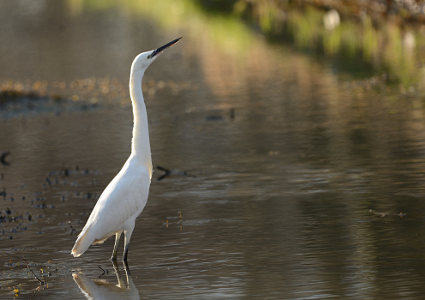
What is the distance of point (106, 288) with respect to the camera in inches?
434

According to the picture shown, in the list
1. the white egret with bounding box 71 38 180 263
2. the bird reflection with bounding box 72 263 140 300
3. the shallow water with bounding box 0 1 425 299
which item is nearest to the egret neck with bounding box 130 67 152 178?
the white egret with bounding box 71 38 180 263

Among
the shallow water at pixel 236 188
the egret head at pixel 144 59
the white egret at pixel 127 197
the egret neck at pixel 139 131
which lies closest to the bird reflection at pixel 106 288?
the shallow water at pixel 236 188

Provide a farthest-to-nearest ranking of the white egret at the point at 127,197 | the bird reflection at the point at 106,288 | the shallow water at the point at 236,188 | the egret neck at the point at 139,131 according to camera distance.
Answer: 1. the egret neck at the point at 139,131
2. the white egret at the point at 127,197
3. the shallow water at the point at 236,188
4. the bird reflection at the point at 106,288

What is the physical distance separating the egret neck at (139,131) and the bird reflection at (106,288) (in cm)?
146

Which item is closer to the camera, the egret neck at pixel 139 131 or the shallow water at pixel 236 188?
the shallow water at pixel 236 188

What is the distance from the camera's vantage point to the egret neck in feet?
40.1

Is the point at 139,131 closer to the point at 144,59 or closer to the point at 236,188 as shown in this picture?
the point at 144,59

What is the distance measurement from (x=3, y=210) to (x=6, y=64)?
28476mm

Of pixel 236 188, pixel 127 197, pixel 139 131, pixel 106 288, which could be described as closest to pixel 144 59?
pixel 139 131

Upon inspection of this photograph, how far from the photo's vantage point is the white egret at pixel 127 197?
37.7 feet

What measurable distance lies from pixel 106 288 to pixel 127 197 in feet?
3.98

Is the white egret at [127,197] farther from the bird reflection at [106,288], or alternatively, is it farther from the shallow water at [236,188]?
the shallow water at [236,188]

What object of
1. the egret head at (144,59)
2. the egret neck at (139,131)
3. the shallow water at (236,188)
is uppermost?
the egret head at (144,59)

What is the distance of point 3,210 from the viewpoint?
15.7 meters
